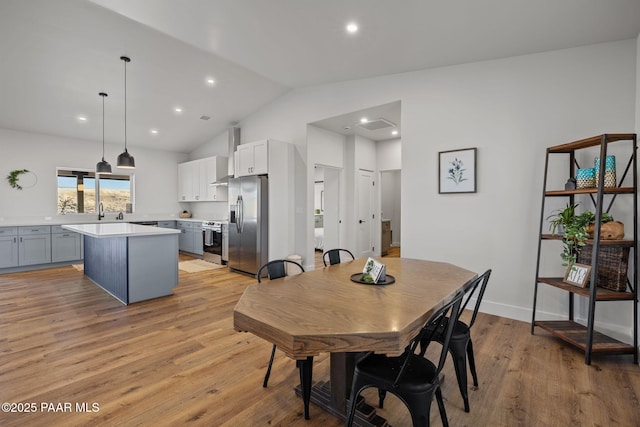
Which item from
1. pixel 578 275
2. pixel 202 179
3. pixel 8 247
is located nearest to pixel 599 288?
pixel 578 275

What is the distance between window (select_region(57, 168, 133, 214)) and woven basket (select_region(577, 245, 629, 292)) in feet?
27.9

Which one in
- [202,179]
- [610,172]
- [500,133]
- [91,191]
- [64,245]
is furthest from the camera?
[202,179]

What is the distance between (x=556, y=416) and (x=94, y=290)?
537 centimetres

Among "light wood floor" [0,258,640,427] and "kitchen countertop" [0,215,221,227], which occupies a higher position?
"kitchen countertop" [0,215,221,227]

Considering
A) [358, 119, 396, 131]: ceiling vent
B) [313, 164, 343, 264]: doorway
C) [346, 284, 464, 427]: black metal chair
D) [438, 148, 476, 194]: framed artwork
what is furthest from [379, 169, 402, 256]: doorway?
[346, 284, 464, 427]: black metal chair

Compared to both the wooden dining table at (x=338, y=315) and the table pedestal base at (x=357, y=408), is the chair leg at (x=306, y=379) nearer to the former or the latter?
the wooden dining table at (x=338, y=315)

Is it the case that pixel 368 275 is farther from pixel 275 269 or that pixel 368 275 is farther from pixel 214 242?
pixel 214 242

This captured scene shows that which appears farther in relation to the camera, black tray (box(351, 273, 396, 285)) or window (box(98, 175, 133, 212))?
window (box(98, 175, 133, 212))

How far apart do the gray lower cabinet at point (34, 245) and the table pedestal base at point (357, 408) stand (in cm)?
628

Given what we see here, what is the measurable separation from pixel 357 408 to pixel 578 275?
2.34 metres

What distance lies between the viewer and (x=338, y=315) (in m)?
1.38

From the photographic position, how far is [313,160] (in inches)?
211

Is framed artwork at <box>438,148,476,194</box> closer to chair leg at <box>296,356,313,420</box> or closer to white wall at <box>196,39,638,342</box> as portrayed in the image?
white wall at <box>196,39,638,342</box>

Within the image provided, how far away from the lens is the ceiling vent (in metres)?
4.99
